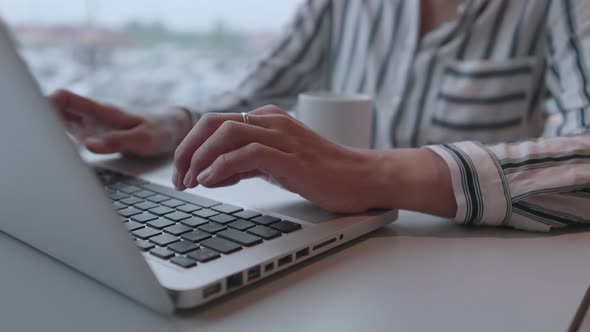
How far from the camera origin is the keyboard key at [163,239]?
0.45 meters

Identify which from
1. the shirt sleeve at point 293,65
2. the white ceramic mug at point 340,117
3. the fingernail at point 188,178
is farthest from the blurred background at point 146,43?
the fingernail at point 188,178

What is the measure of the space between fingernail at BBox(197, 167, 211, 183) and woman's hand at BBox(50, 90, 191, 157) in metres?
0.29

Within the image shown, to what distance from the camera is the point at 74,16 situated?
1349mm

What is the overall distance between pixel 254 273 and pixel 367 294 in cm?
9

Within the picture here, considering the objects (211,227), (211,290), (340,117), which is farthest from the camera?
(340,117)

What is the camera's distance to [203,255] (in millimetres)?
422

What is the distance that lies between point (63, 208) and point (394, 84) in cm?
97

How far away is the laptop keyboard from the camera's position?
43cm

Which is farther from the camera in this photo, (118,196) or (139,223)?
(118,196)

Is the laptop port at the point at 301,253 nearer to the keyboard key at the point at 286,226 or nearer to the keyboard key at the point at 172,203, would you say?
the keyboard key at the point at 286,226

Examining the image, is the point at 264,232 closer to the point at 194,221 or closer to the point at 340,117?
the point at 194,221

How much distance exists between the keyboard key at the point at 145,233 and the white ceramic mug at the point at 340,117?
373mm

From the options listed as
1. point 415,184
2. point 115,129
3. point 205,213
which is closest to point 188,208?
point 205,213

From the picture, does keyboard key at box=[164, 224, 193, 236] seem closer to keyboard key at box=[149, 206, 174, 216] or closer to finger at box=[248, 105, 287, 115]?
keyboard key at box=[149, 206, 174, 216]
